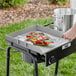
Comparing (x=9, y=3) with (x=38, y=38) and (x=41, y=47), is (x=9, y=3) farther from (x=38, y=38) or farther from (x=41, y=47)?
(x=41, y=47)

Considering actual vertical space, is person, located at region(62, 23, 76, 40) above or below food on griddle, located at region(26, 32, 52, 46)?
above

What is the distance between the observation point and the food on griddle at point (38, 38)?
7.06 feet

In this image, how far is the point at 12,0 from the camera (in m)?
6.17

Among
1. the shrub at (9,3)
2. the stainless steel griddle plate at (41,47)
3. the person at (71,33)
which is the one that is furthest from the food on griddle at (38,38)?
the shrub at (9,3)

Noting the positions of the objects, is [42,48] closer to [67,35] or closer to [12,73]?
[67,35]

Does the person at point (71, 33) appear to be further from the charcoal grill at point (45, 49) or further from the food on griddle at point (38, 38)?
the food on griddle at point (38, 38)

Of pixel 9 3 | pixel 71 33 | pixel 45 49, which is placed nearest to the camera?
pixel 45 49

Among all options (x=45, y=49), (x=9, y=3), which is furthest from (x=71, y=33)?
(x=9, y=3)

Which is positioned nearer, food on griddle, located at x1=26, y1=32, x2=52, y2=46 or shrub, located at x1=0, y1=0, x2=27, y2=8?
food on griddle, located at x1=26, y1=32, x2=52, y2=46

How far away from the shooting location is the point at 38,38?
2242 mm

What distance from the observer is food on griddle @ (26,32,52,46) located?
2.15m

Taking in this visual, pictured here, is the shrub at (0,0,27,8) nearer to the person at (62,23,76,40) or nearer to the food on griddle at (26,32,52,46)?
the food on griddle at (26,32,52,46)

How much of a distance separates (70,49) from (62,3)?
4574 mm

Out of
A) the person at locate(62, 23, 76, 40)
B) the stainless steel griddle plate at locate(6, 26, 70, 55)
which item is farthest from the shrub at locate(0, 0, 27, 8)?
the person at locate(62, 23, 76, 40)
